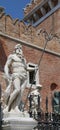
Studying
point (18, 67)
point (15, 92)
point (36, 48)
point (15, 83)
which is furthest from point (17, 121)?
point (36, 48)

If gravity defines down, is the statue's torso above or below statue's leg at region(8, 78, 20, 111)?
above

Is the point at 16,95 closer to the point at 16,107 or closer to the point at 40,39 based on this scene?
the point at 16,107

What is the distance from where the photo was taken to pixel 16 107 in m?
7.53

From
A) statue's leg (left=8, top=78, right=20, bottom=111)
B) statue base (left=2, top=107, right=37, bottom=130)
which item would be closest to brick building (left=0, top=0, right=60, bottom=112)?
statue's leg (left=8, top=78, right=20, bottom=111)

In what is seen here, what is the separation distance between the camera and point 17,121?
23.6 ft

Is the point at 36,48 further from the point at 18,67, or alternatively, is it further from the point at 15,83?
the point at 15,83

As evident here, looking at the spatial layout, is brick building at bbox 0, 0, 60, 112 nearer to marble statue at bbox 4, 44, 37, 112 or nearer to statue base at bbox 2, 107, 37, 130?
marble statue at bbox 4, 44, 37, 112

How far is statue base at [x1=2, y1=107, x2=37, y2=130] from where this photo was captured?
7.17m

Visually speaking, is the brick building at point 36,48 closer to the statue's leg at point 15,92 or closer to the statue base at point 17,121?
the statue's leg at point 15,92

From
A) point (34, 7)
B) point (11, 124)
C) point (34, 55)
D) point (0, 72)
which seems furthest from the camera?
point (34, 7)

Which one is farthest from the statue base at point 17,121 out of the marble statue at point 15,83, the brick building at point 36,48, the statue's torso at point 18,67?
the brick building at point 36,48

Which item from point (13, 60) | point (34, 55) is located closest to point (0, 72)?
point (34, 55)

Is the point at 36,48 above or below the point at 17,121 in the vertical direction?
above

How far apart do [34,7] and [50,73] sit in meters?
7.26
